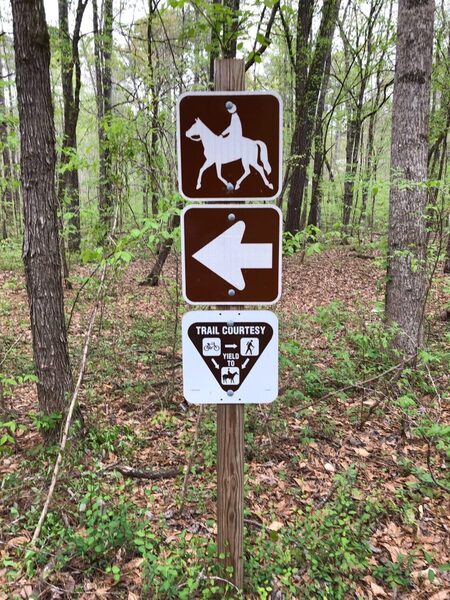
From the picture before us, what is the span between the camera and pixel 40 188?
135 inches

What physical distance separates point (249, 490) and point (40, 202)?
3065mm

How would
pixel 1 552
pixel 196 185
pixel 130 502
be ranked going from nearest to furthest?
pixel 196 185
pixel 1 552
pixel 130 502

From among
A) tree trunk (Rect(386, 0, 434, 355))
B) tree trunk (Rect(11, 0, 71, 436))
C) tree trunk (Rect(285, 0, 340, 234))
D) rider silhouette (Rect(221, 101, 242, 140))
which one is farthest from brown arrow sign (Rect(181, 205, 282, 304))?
tree trunk (Rect(285, 0, 340, 234))

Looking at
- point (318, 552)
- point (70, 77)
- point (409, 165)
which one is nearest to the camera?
point (318, 552)

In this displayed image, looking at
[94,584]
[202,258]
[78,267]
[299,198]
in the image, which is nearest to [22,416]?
[94,584]

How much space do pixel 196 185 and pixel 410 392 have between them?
13.2ft

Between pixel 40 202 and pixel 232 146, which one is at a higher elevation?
pixel 232 146

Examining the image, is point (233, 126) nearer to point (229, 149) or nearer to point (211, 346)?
point (229, 149)

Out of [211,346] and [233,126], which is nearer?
[233,126]

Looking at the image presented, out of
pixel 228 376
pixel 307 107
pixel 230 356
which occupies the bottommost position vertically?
pixel 228 376

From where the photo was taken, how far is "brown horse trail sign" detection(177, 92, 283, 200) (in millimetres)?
1732

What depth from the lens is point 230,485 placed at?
213 centimetres

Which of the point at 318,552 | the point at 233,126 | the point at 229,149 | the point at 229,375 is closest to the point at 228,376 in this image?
the point at 229,375

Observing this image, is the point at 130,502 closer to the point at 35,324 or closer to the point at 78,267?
the point at 35,324
